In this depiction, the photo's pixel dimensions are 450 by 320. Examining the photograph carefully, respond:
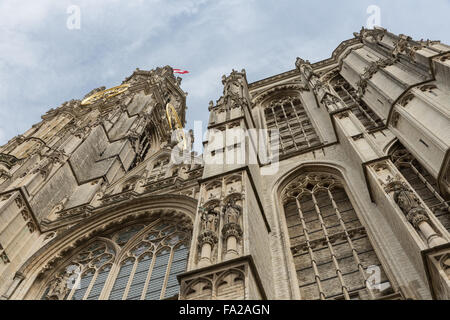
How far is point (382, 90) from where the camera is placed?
15.1 metres

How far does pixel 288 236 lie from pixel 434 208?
3.23 meters

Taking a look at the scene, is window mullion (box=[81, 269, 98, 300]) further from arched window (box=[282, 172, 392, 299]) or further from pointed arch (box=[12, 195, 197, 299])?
arched window (box=[282, 172, 392, 299])

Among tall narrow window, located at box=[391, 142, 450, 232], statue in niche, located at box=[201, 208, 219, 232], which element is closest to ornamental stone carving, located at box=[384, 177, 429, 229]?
tall narrow window, located at box=[391, 142, 450, 232]

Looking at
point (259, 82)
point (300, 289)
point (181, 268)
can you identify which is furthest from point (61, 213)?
point (259, 82)

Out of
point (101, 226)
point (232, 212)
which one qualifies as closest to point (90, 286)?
point (101, 226)

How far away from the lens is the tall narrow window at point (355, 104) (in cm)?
1628

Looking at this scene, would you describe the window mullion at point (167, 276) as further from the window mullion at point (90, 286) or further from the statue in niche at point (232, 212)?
the statue in niche at point (232, 212)

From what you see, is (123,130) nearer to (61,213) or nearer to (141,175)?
(141,175)

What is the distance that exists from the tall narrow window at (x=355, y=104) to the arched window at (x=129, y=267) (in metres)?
7.27

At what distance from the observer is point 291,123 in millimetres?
19594

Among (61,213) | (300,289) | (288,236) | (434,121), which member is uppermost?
(61,213)

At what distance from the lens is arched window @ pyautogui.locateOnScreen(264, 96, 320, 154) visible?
16.8m

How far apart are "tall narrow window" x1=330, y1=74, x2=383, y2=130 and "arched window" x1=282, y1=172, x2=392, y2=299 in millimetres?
3332

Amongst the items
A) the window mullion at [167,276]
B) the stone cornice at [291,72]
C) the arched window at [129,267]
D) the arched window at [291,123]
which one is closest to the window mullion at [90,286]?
the arched window at [129,267]
